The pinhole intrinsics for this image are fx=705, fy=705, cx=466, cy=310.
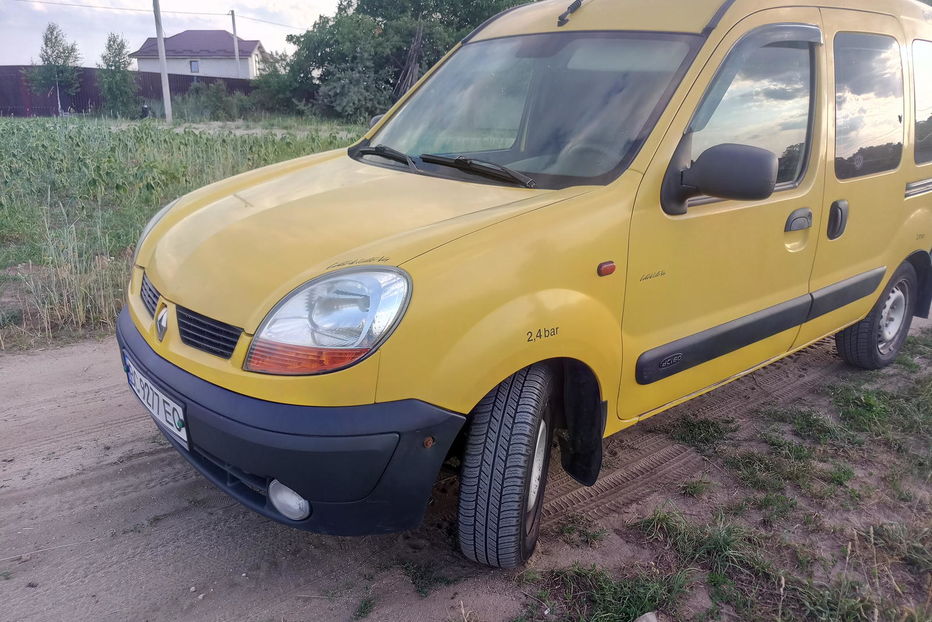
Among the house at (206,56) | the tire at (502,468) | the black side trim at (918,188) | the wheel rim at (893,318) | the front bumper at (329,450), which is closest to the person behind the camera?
the front bumper at (329,450)

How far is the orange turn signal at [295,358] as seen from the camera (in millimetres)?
1915

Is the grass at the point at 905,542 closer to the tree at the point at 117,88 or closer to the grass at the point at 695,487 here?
the grass at the point at 695,487

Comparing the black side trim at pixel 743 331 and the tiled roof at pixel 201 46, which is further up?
the tiled roof at pixel 201 46

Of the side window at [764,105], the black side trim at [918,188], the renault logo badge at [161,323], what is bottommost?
the renault logo badge at [161,323]

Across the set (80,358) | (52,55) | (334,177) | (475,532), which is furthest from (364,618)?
(52,55)

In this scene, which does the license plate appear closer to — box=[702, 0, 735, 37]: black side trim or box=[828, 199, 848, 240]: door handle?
box=[702, 0, 735, 37]: black side trim

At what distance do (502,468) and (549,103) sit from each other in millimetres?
1547

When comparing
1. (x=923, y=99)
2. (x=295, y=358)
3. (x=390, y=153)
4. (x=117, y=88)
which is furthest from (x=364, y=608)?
(x=117, y=88)

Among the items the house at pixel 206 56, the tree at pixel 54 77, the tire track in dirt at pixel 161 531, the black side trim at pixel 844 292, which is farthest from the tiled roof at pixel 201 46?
the black side trim at pixel 844 292

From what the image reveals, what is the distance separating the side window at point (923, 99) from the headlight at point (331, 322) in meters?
3.30

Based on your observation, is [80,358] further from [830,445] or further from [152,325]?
[830,445]

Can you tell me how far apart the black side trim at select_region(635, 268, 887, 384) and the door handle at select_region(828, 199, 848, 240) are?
260 millimetres

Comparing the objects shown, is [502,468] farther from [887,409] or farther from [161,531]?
[887,409]

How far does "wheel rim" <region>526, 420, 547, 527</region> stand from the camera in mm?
2352
